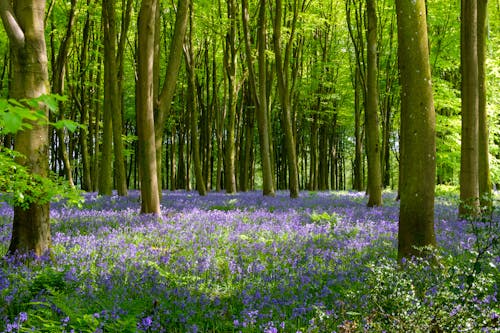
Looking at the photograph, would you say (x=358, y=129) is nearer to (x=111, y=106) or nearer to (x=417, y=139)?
(x=111, y=106)

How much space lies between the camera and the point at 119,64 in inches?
791

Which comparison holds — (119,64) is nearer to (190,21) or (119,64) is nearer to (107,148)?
(190,21)

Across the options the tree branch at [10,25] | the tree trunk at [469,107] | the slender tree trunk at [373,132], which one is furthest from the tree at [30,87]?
the slender tree trunk at [373,132]

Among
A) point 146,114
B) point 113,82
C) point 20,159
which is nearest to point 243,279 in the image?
point 20,159

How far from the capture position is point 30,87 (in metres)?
5.84

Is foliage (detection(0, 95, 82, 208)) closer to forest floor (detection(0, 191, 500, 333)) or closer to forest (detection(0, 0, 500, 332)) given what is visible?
forest (detection(0, 0, 500, 332))

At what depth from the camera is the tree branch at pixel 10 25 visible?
18.2ft

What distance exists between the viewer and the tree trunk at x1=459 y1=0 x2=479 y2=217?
10.1 metres

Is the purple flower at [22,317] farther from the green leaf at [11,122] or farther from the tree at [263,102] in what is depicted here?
the tree at [263,102]

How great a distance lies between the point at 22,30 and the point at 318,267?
18.1 ft

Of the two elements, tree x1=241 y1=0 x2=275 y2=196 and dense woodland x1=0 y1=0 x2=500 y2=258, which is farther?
tree x1=241 y1=0 x2=275 y2=196

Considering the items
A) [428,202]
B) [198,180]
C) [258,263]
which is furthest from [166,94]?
[198,180]

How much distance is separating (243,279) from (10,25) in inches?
183

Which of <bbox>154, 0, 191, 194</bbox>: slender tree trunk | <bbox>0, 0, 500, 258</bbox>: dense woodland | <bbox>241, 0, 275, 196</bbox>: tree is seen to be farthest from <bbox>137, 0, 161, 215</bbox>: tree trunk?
<bbox>241, 0, 275, 196</bbox>: tree
